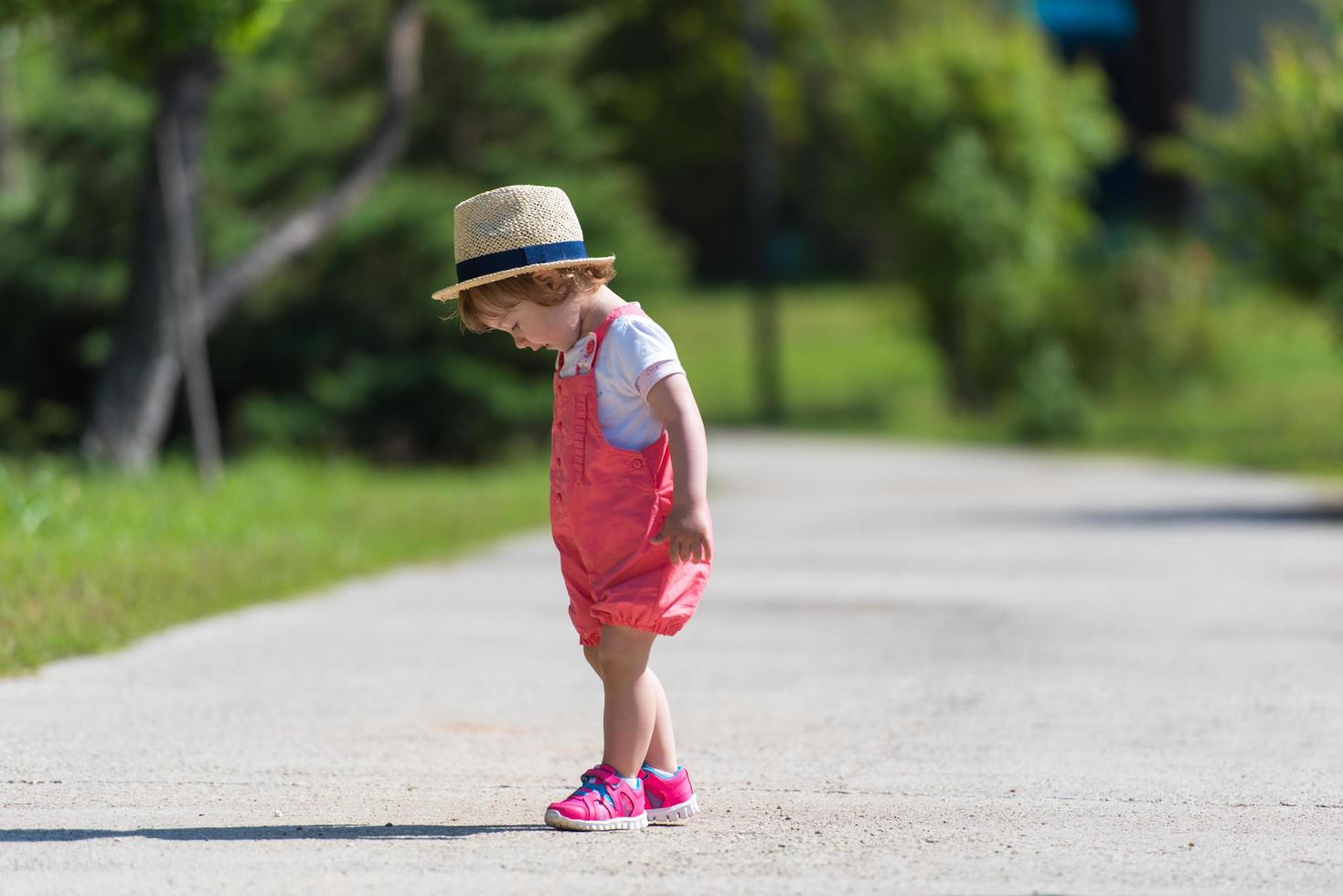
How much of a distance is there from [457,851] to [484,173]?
1689 cm

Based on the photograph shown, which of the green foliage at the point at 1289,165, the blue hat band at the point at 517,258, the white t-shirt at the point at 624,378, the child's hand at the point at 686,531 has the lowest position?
the child's hand at the point at 686,531

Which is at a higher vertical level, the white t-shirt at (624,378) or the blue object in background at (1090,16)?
the blue object in background at (1090,16)

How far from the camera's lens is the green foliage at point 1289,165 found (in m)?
14.0

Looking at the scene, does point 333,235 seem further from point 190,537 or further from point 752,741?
point 752,741

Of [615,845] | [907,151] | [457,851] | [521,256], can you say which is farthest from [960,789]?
[907,151]

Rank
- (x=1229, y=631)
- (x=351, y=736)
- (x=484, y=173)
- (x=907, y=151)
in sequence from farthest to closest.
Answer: (x=907, y=151)
(x=484, y=173)
(x=1229, y=631)
(x=351, y=736)

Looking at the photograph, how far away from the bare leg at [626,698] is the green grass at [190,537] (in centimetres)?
278

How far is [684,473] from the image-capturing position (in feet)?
15.7

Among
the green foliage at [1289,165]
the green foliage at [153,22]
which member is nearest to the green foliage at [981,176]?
the green foliage at [1289,165]

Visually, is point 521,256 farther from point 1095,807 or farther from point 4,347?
point 4,347

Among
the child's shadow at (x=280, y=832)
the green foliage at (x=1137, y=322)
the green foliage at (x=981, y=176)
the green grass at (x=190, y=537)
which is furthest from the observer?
the green foliage at (x=981, y=176)

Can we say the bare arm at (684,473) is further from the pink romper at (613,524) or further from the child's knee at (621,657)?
the child's knee at (621,657)

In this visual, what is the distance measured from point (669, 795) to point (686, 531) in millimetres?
710

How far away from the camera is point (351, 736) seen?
6090 millimetres
